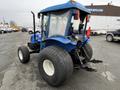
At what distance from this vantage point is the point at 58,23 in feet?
13.3

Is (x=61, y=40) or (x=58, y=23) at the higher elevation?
(x=58, y=23)

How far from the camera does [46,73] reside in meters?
3.89

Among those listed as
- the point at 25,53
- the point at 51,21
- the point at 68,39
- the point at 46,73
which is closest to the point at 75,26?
the point at 68,39

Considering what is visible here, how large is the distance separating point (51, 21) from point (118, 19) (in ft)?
65.2

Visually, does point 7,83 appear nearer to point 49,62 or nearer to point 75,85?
point 49,62

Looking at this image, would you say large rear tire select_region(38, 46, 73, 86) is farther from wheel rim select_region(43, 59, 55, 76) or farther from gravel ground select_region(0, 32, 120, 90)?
gravel ground select_region(0, 32, 120, 90)

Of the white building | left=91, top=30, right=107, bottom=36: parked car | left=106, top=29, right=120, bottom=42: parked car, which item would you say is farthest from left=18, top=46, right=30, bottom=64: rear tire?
the white building

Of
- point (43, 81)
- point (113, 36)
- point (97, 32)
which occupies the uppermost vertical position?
point (97, 32)

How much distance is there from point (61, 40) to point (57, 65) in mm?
704

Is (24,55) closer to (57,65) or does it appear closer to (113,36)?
(57,65)

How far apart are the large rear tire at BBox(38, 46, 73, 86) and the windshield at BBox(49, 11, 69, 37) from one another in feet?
1.93

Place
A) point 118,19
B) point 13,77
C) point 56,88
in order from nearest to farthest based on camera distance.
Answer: point 56,88, point 13,77, point 118,19

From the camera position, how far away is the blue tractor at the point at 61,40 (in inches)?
136

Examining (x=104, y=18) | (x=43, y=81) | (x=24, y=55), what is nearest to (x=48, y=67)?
(x=43, y=81)
